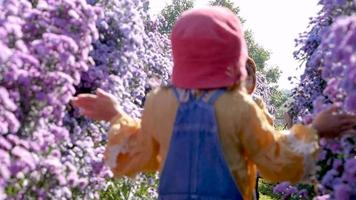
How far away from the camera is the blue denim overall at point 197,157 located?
2.66 metres

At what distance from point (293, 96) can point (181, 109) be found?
19.3ft

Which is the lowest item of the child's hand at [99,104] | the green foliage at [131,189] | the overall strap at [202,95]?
the green foliage at [131,189]

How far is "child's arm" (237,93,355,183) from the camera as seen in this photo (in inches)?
104

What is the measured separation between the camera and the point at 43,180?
3879mm

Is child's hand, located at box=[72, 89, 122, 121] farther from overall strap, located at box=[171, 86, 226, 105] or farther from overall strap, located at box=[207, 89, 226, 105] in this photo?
overall strap, located at box=[207, 89, 226, 105]

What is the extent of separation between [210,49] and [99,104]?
2.24ft

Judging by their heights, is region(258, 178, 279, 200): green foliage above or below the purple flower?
below

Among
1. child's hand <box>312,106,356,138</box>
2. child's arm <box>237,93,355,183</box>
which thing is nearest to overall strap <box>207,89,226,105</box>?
child's arm <box>237,93,355,183</box>

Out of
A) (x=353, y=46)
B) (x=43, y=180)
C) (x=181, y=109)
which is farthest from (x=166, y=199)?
(x=43, y=180)

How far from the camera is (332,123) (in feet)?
8.66

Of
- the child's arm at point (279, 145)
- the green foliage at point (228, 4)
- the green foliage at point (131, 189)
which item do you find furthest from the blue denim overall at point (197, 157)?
the green foliage at point (228, 4)

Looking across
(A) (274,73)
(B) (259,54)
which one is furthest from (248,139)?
(A) (274,73)

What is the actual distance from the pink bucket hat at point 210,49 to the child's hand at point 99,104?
1.56 feet

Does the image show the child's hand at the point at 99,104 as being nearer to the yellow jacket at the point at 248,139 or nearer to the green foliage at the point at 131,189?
the yellow jacket at the point at 248,139
